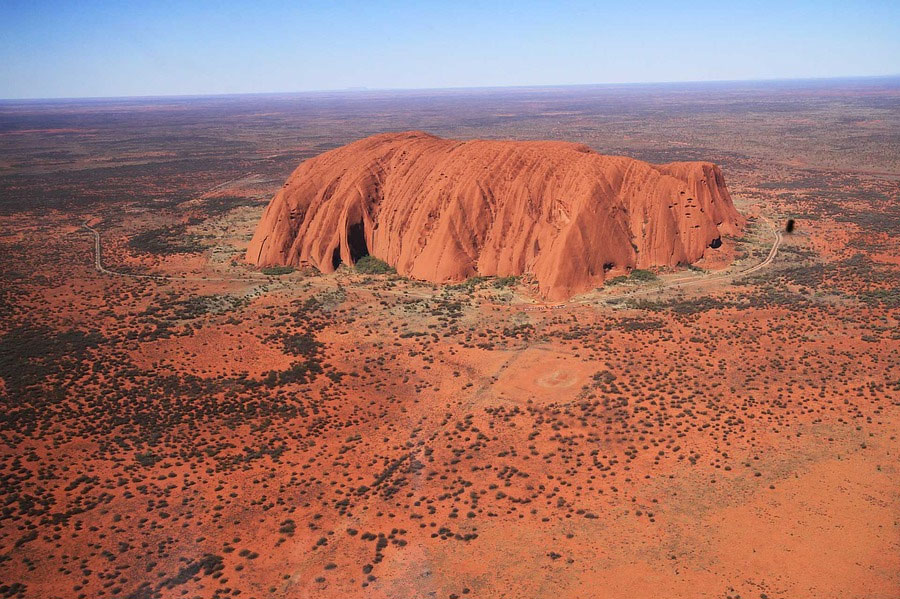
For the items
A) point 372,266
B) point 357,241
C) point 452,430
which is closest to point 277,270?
point 357,241

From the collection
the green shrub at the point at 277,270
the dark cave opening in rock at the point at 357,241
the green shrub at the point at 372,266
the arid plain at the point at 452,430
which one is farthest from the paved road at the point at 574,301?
the dark cave opening in rock at the point at 357,241

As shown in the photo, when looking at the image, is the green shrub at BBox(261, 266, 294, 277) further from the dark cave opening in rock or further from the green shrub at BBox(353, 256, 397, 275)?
the green shrub at BBox(353, 256, 397, 275)

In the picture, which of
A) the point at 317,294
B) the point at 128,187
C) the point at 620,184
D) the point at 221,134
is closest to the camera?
the point at 317,294

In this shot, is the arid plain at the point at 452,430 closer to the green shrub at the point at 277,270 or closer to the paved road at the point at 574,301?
the paved road at the point at 574,301

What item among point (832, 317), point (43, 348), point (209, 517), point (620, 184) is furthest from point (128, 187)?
point (832, 317)

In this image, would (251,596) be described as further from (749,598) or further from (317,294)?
(317,294)

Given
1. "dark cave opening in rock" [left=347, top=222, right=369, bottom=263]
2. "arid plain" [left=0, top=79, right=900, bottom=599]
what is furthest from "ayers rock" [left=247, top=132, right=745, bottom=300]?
"arid plain" [left=0, top=79, right=900, bottom=599]

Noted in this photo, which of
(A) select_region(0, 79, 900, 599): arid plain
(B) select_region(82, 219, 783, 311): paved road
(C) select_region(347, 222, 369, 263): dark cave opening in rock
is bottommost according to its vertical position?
(A) select_region(0, 79, 900, 599): arid plain
